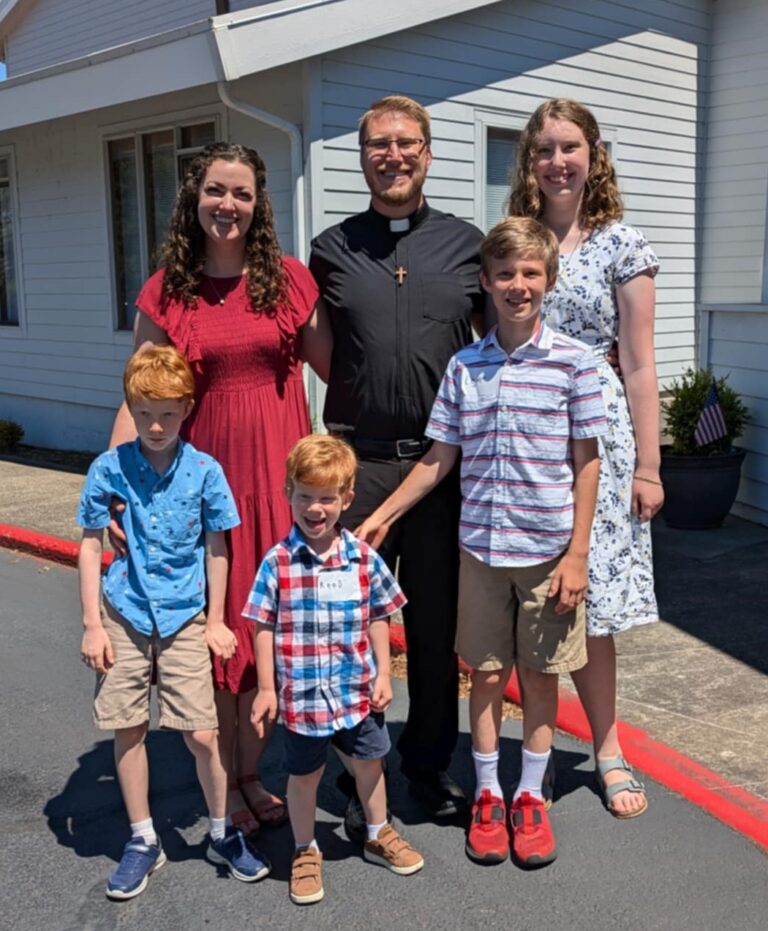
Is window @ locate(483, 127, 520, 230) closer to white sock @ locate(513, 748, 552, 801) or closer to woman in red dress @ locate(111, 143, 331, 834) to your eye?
woman in red dress @ locate(111, 143, 331, 834)

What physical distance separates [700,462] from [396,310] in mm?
4565

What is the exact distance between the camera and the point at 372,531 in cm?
298

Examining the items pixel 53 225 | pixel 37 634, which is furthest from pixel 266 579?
pixel 53 225

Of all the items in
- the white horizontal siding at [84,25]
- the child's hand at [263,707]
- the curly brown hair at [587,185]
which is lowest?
the child's hand at [263,707]

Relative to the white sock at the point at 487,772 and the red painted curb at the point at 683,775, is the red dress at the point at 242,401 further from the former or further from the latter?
the red painted curb at the point at 683,775

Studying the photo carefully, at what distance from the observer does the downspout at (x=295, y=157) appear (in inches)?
275

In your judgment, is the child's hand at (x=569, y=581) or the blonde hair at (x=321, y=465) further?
the child's hand at (x=569, y=581)

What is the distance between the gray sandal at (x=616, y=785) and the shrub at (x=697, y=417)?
423 cm

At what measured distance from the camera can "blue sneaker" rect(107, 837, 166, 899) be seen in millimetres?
2879

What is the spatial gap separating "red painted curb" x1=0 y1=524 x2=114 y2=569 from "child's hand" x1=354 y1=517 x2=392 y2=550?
12.7 feet

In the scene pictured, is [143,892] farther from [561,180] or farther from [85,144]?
[85,144]

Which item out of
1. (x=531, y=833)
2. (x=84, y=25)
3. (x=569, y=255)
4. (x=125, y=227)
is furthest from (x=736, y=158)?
(x=84, y=25)

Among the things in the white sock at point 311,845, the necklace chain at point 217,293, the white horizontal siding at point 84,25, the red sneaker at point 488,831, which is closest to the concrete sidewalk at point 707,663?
the red sneaker at point 488,831

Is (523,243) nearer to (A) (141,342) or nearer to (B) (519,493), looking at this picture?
(B) (519,493)
